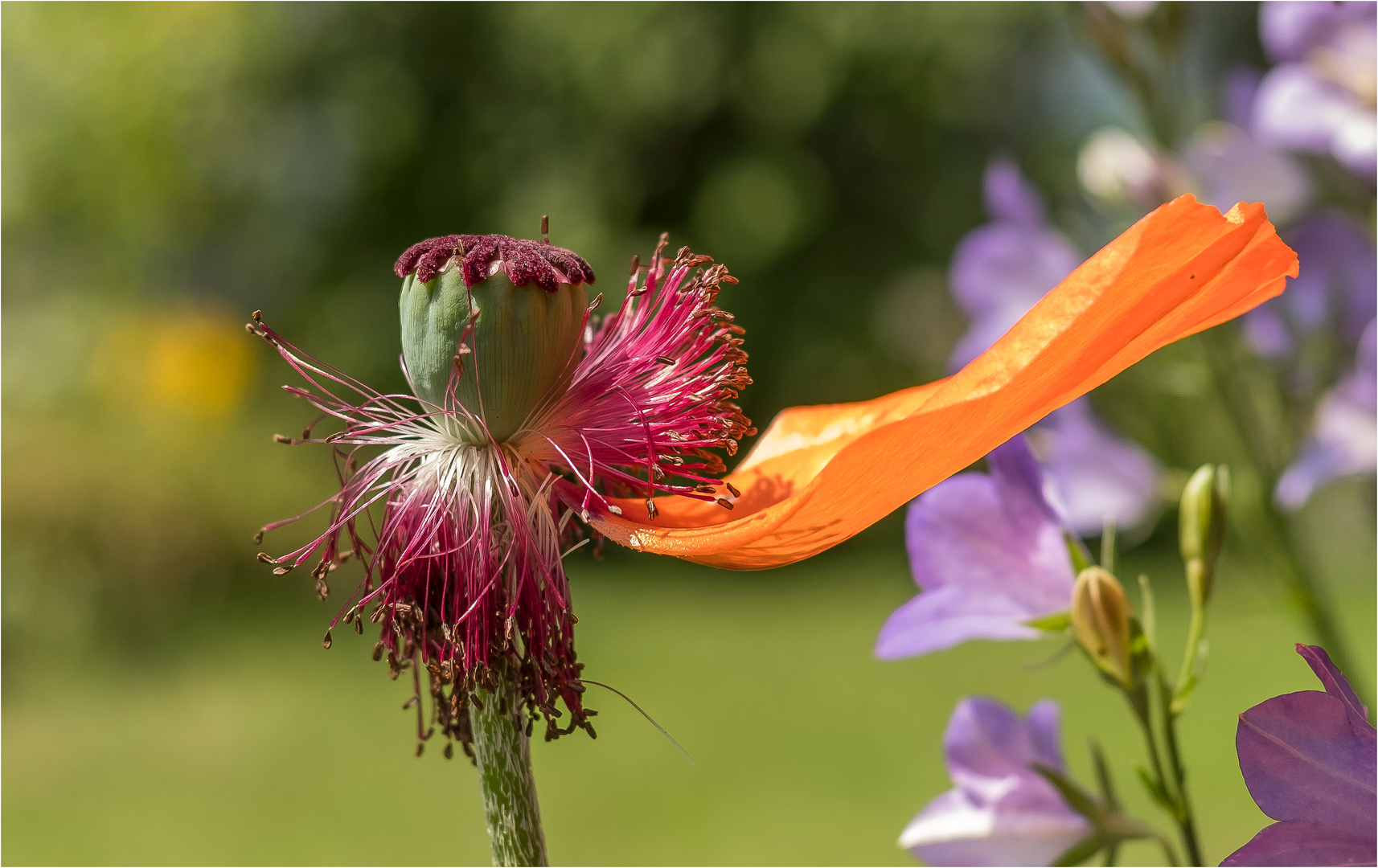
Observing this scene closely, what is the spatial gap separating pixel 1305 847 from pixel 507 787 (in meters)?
0.29

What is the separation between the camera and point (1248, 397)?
93 cm

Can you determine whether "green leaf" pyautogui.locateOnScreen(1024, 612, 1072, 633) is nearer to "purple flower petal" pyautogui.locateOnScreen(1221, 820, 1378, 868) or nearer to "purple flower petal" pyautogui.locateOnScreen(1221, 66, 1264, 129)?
"purple flower petal" pyautogui.locateOnScreen(1221, 820, 1378, 868)

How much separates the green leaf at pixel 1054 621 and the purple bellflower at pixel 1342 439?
0.30 metres

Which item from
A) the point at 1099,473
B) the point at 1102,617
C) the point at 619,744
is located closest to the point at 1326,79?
the point at 1099,473

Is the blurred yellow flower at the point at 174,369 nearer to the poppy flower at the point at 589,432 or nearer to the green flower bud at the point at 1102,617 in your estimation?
the poppy flower at the point at 589,432

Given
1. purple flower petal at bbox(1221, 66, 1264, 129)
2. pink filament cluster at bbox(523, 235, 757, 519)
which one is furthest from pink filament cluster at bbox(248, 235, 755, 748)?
purple flower petal at bbox(1221, 66, 1264, 129)

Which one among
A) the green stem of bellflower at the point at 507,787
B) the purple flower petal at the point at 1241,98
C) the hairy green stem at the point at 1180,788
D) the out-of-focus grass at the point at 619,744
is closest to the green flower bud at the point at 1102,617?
the hairy green stem at the point at 1180,788

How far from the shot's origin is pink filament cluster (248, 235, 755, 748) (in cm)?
49

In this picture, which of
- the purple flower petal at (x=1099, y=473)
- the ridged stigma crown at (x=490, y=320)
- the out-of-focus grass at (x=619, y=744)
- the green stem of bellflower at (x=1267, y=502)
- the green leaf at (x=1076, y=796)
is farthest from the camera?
the out-of-focus grass at (x=619, y=744)

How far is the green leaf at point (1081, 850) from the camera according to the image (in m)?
0.57

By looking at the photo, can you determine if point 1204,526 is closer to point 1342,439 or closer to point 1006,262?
point 1342,439

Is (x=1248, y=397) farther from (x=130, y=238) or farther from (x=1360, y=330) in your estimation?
(x=130, y=238)

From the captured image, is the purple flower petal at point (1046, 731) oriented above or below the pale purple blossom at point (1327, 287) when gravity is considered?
below

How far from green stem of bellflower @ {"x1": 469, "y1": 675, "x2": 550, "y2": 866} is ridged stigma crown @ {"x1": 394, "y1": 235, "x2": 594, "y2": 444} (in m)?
0.13
